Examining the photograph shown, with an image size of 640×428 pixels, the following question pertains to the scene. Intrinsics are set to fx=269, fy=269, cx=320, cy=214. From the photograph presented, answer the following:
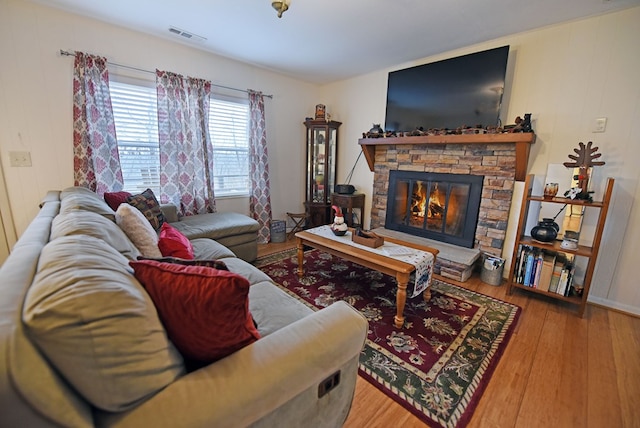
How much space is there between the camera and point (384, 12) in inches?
86.7

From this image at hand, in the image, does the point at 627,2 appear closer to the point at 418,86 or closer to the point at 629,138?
the point at 629,138

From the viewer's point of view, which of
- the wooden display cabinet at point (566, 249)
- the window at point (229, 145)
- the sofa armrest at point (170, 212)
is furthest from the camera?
the window at point (229, 145)

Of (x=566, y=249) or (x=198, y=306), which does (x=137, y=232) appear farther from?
(x=566, y=249)

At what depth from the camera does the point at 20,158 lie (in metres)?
2.31

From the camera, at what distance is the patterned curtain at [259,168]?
3.55m

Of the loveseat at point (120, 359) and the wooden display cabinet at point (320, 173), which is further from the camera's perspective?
the wooden display cabinet at point (320, 173)

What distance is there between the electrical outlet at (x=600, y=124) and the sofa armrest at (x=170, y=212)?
4006 mm

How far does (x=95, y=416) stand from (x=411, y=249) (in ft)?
6.98

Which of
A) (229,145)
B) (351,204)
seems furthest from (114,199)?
(351,204)

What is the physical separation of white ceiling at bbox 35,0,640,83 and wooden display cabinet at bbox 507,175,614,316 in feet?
4.45

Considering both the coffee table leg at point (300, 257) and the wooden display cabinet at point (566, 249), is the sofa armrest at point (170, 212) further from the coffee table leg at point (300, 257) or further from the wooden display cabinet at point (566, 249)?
the wooden display cabinet at point (566, 249)

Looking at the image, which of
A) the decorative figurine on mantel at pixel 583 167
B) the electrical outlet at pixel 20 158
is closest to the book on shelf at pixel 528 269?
the decorative figurine on mantel at pixel 583 167

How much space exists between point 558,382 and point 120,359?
2138 mm

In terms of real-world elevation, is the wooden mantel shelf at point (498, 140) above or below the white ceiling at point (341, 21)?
below
